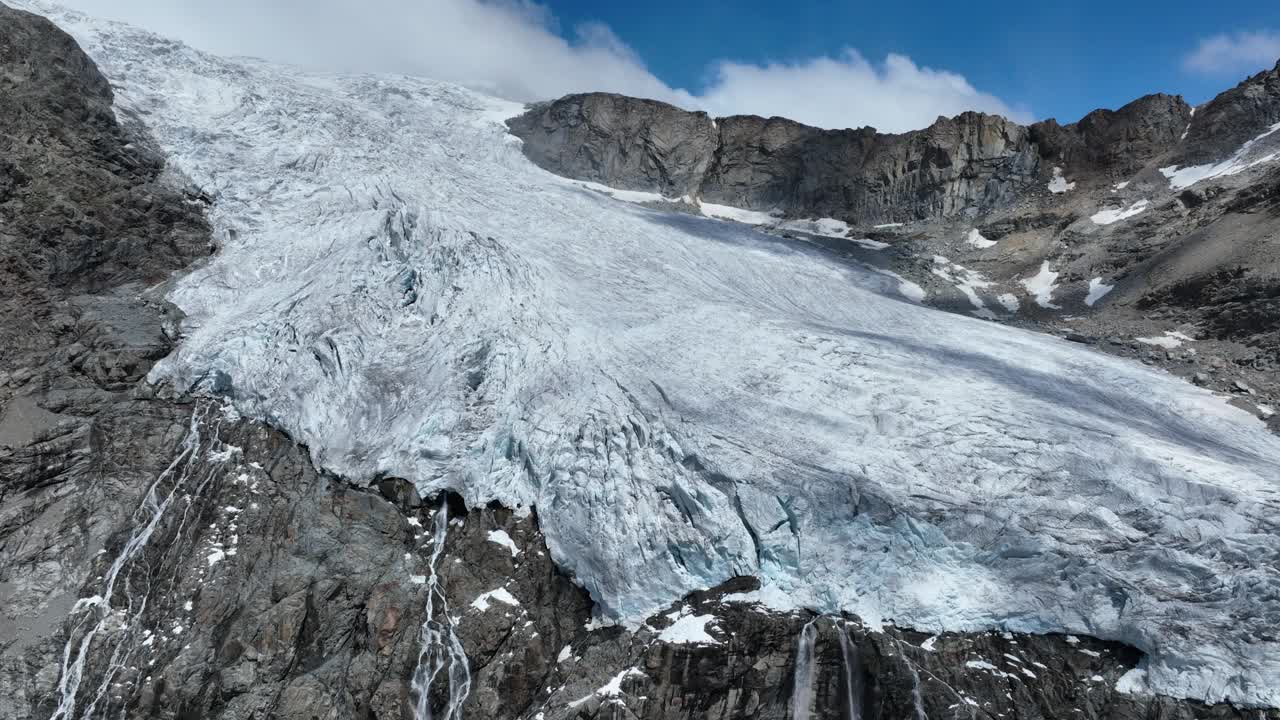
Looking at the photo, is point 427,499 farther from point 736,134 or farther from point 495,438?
point 736,134

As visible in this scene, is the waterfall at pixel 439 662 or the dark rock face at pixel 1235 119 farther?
the dark rock face at pixel 1235 119

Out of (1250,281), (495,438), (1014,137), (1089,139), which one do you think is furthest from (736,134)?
(495,438)

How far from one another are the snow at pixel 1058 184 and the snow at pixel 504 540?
33.7 m

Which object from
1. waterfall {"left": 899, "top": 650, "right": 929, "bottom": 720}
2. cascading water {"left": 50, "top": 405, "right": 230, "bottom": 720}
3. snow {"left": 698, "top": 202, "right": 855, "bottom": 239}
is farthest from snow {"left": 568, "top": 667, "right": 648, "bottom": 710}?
snow {"left": 698, "top": 202, "right": 855, "bottom": 239}

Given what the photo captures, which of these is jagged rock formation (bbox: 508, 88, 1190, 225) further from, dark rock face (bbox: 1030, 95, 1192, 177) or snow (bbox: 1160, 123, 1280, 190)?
snow (bbox: 1160, 123, 1280, 190)

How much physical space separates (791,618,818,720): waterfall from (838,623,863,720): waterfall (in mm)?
516

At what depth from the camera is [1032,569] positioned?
12.5m

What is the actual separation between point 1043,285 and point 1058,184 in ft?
32.5

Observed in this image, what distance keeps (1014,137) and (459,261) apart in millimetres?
32102

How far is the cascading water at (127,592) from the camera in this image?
12.3m

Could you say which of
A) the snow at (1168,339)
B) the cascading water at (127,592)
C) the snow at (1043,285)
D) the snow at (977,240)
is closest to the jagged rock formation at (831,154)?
the snow at (977,240)

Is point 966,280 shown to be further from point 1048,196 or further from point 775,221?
point 775,221

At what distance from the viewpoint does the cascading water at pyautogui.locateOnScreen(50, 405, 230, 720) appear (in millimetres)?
12281

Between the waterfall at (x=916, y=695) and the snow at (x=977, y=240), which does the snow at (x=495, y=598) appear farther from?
the snow at (x=977, y=240)
